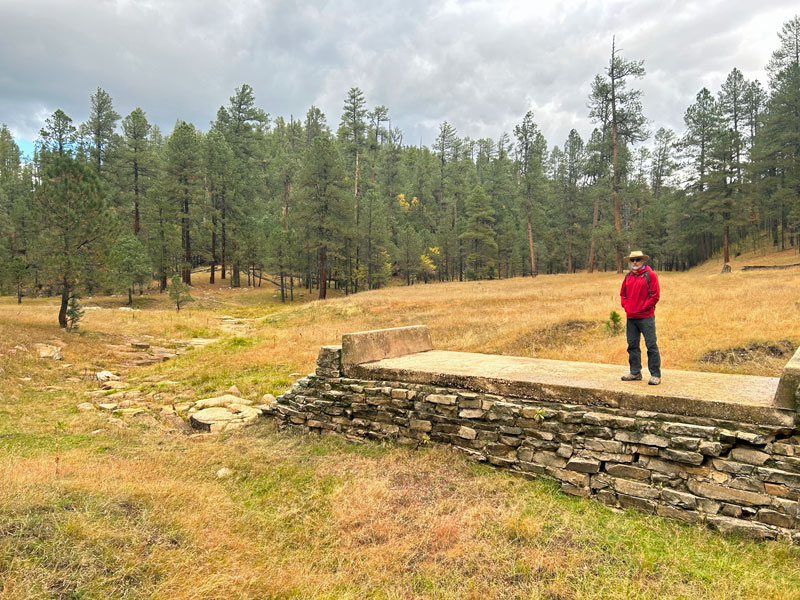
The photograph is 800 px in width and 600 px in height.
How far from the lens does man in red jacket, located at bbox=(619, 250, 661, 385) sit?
189 inches

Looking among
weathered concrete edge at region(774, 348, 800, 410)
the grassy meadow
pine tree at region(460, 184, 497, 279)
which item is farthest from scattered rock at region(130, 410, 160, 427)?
pine tree at region(460, 184, 497, 279)

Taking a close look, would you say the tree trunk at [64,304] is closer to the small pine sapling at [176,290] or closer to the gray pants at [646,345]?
the small pine sapling at [176,290]

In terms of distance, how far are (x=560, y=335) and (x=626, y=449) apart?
27.7ft

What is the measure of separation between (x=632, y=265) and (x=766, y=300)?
498 inches

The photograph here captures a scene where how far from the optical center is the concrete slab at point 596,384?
3.92 m

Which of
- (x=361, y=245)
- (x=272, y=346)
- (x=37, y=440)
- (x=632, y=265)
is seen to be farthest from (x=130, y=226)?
(x=632, y=265)

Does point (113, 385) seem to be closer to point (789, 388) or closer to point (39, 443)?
point (39, 443)

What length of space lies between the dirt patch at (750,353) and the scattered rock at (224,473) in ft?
31.0

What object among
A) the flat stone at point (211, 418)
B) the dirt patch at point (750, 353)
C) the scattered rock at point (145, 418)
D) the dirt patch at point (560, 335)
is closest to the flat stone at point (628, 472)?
the flat stone at point (211, 418)

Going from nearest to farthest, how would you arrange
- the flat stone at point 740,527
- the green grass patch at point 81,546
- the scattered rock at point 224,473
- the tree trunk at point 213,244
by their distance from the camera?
the green grass patch at point 81,546 < the flat stone at point 740,527 < the scattered rock at point 224,473 < the tree trunk at point 213,244

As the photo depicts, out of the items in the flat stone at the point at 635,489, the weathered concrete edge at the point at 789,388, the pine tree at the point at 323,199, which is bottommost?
the flat stone at the point at 635,489

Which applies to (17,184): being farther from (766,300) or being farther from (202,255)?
(766,300)

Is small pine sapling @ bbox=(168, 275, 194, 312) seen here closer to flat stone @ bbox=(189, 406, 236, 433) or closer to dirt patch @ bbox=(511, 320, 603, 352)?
flat stone @ bbox=(189, 406, 236, 433)

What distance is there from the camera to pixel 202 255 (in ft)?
137
